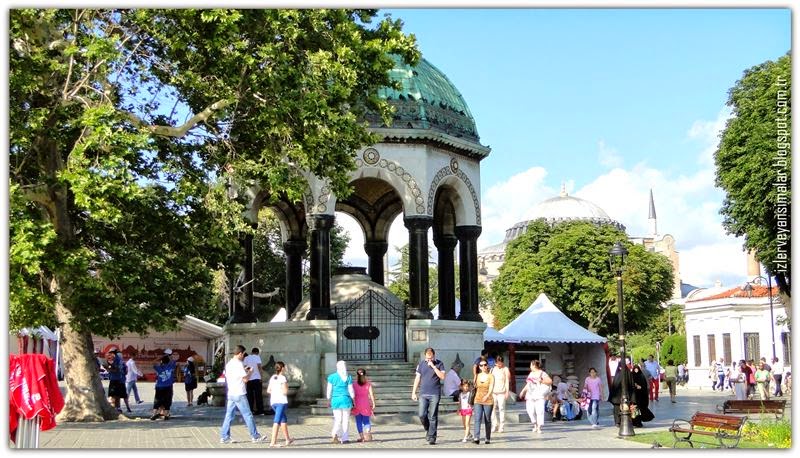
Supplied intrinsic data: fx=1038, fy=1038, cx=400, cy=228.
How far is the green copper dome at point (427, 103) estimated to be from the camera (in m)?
23.5

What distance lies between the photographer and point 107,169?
15164 mm

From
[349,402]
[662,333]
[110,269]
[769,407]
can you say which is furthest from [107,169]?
[662,333]

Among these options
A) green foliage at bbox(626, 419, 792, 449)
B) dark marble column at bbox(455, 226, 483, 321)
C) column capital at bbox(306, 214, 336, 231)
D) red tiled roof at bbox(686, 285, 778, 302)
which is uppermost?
red tiled roof at bbox(686, 285, 778, 302)

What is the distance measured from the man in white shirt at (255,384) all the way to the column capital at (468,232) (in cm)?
629

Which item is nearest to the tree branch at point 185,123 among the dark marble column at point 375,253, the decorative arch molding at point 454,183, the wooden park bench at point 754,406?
the decorative arch molding at point 454,183

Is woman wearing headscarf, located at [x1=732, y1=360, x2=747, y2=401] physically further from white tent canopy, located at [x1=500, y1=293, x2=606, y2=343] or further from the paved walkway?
the paved walkway

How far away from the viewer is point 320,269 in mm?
22594

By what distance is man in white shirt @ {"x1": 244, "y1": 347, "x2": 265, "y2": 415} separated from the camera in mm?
20438

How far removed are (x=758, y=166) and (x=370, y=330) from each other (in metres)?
11.9

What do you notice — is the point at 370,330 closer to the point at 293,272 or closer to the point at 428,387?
the point at 293,272

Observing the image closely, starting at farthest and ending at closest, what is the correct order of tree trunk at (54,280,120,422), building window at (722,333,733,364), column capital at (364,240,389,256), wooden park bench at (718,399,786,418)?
building window at (722,333,733,364)
column capital at (364,240,389,256)
wooden park bench at (718,399,786,418)
tree trunk at (54,280,120,422)

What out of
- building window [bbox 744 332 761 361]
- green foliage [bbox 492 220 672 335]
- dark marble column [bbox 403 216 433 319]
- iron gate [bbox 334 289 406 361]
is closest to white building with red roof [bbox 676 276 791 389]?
building window [bbox 744 332 761 361]

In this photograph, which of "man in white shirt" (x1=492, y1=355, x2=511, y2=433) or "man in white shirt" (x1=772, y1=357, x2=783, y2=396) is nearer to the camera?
"man in white shirt" (x1=492, y1=355, x2=511, y2=433)

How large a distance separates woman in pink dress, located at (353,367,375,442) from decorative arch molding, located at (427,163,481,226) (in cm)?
783
